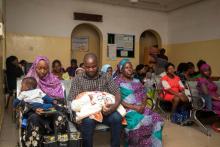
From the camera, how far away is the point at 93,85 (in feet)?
8.89

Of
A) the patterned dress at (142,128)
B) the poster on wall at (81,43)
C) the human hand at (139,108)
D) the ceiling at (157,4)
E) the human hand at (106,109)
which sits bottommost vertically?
the patterned dress at (142,128)

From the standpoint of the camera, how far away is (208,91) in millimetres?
3779

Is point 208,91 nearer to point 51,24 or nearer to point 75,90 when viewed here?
point 75,90

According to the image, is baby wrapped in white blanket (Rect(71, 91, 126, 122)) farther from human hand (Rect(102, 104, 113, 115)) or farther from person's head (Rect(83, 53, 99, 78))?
person's head (Rect(83, 53, 99, 78))

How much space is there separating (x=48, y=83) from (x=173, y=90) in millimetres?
2279

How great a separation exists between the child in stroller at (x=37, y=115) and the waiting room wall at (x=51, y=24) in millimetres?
4230

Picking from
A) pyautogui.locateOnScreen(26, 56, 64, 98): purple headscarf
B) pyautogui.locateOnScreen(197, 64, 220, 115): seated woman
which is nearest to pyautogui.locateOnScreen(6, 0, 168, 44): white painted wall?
pyautogui.locateOnScreen(26, 56, 64, 98): purple headscarf

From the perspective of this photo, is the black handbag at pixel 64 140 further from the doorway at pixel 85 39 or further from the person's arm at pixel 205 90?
the doorway at pixel 85 39

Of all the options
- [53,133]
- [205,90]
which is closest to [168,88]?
[205,90]

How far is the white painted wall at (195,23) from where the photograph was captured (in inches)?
271

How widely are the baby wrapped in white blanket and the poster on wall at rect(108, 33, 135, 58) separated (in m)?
5.33

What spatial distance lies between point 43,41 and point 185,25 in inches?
176

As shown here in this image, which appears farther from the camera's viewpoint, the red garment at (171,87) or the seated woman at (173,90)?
the red garment at (171,87)

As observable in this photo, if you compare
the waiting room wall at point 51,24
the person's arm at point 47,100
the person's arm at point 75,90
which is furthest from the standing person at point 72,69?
the person's arm at point 75,90
